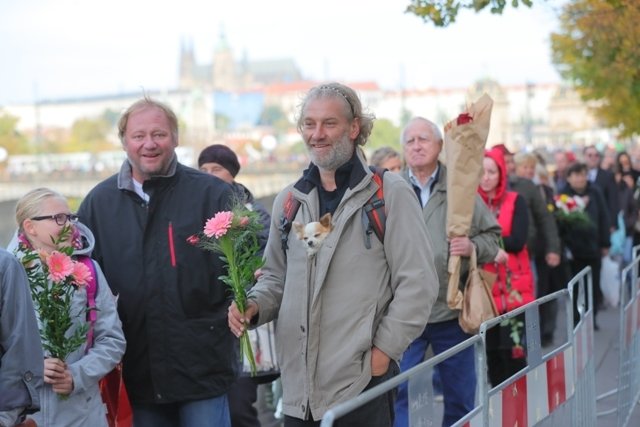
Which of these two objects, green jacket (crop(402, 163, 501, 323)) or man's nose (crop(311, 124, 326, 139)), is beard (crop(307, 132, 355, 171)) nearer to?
man's nose (crop(311, 124, 326, 139))

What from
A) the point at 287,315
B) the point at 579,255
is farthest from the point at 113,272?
the point at 579,255

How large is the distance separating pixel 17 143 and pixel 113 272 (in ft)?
456

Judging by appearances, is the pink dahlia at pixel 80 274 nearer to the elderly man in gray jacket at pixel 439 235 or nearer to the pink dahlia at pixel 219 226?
the pink dahlia at pixel 219 226

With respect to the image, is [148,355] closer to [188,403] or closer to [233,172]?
[188,403]

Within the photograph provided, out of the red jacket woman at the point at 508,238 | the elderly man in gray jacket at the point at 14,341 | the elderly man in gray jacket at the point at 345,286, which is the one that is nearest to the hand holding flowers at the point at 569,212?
the red jacket woman at the point at 508,238

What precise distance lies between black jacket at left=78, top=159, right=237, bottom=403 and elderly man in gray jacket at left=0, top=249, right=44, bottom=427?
4.43ft

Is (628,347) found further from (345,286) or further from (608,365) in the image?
(608,365)

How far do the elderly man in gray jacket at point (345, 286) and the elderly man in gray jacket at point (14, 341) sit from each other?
34.9 inches

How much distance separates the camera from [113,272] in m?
5.27

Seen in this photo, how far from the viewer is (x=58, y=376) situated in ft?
15.6

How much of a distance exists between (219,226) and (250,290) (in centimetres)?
26

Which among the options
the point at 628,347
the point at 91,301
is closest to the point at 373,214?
the point at 91,301

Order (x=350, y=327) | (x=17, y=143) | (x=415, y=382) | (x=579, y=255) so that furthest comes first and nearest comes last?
(x=17, y=143) → (x=579, y=255) → (x=350, y=327) → (x=415, y=382)

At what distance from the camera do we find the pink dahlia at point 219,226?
464cm
